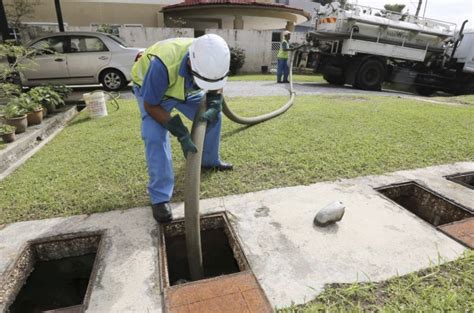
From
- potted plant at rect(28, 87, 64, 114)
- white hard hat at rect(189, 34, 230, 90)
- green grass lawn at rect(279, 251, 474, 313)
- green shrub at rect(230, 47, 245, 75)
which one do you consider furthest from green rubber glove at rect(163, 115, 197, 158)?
green shrub at rect(230, 47, 245, 75)

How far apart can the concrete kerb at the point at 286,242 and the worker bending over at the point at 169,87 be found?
29cm

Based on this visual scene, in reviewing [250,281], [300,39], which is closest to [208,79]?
[250,281]

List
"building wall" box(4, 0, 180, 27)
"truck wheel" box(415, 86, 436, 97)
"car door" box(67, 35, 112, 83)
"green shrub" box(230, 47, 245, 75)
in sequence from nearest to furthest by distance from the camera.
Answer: "car door" box(67, 35, 112, 83) < "truck wheel" box(415, 86, 436, 97) < "green shrub" box(230, 47, 245, 75) < "building wall" box(4, 0, 180, 27)

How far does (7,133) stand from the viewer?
12.4ft

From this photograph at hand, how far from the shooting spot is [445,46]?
9.48 m

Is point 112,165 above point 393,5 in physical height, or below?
below

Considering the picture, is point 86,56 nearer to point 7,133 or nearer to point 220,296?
point 7,133

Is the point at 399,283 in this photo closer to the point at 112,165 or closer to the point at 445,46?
the point at 112,165

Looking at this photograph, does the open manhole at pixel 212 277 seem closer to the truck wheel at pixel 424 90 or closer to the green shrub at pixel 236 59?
the truck wheel at pixel 424 90

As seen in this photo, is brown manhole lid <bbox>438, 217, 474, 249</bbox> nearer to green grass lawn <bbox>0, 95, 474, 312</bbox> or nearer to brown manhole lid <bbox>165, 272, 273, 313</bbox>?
green grass lawn <bbox>0, 95, 474, 312</bbox>

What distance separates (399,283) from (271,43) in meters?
13.0

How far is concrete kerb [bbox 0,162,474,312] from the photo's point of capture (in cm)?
166

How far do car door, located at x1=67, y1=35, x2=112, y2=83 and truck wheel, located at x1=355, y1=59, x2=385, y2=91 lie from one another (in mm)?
6959

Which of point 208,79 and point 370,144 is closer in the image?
point 208,79
